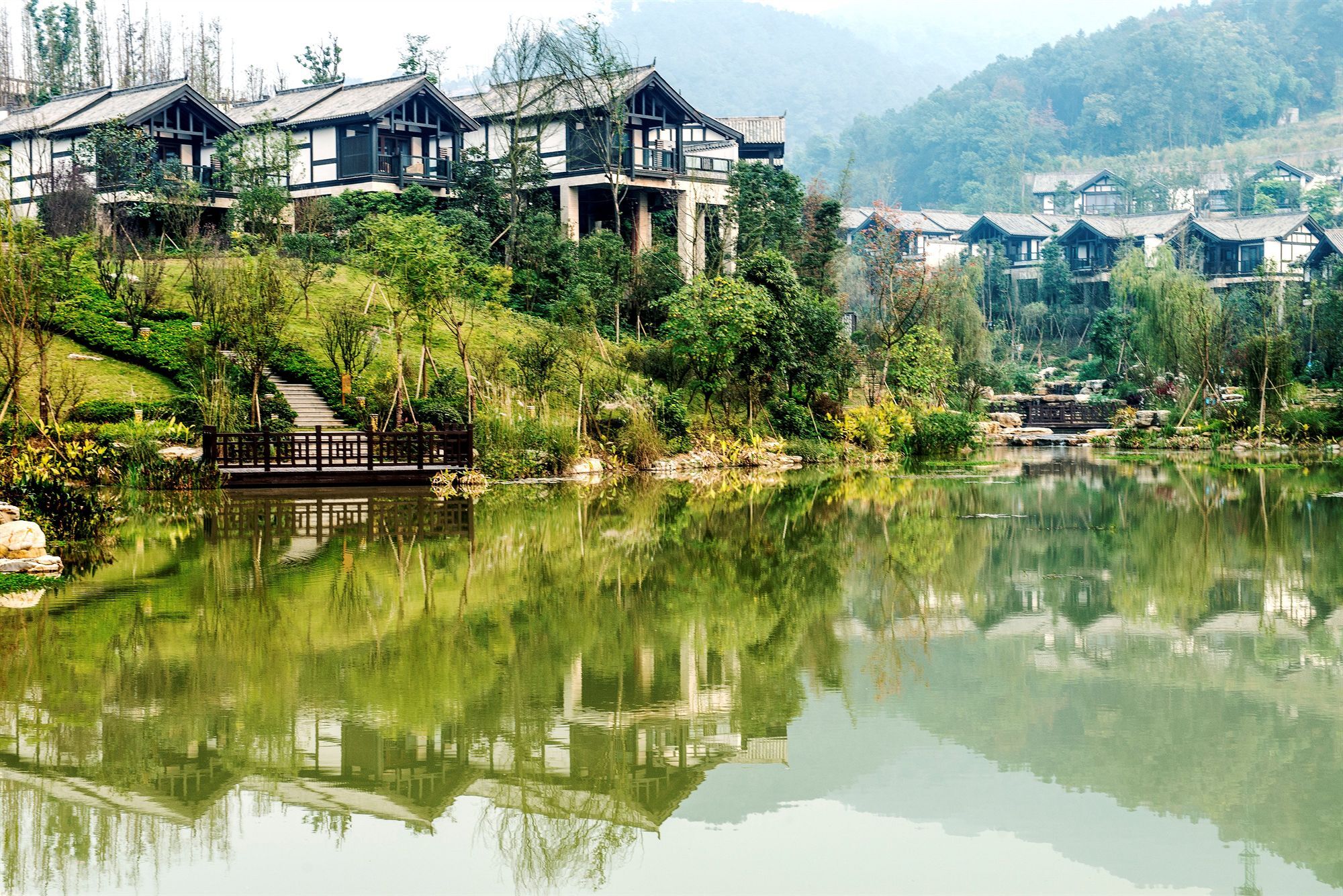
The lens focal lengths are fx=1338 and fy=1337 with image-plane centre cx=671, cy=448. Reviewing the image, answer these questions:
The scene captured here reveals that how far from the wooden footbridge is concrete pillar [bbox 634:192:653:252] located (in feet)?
49.7

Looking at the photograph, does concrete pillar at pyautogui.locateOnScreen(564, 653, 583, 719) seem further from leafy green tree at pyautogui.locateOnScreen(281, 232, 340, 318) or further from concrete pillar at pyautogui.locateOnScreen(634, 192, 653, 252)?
concrete pillar at pyautogui.locateOnScreen(634, 192, 653, 252)

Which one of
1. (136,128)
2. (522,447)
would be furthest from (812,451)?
(136,128)

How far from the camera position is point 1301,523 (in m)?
15.5

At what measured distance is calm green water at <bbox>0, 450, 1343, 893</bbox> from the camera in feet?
17.3

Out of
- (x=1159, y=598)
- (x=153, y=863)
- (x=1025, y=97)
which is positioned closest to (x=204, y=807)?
(x=153, y=863)

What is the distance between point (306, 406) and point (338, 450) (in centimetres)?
359

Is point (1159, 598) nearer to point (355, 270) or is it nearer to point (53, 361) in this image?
point (53, 361)

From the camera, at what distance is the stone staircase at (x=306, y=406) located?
23.5m

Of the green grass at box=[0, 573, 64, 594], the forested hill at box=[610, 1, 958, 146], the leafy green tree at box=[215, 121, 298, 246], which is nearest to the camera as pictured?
the green grass at box=[0, 573, 64, 594]

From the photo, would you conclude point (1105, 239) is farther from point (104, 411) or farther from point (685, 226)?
point (104, 411)

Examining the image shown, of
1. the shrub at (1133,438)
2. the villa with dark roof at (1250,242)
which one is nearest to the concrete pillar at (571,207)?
the shrub at (1133,438)

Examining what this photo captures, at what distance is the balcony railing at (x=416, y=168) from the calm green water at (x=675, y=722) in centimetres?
2318

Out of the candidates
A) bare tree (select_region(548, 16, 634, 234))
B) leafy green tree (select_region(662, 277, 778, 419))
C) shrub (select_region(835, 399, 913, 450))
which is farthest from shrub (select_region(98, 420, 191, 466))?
bare tree (select_region(548, 16, 634, 234))

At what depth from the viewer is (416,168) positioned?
36.1 metres
